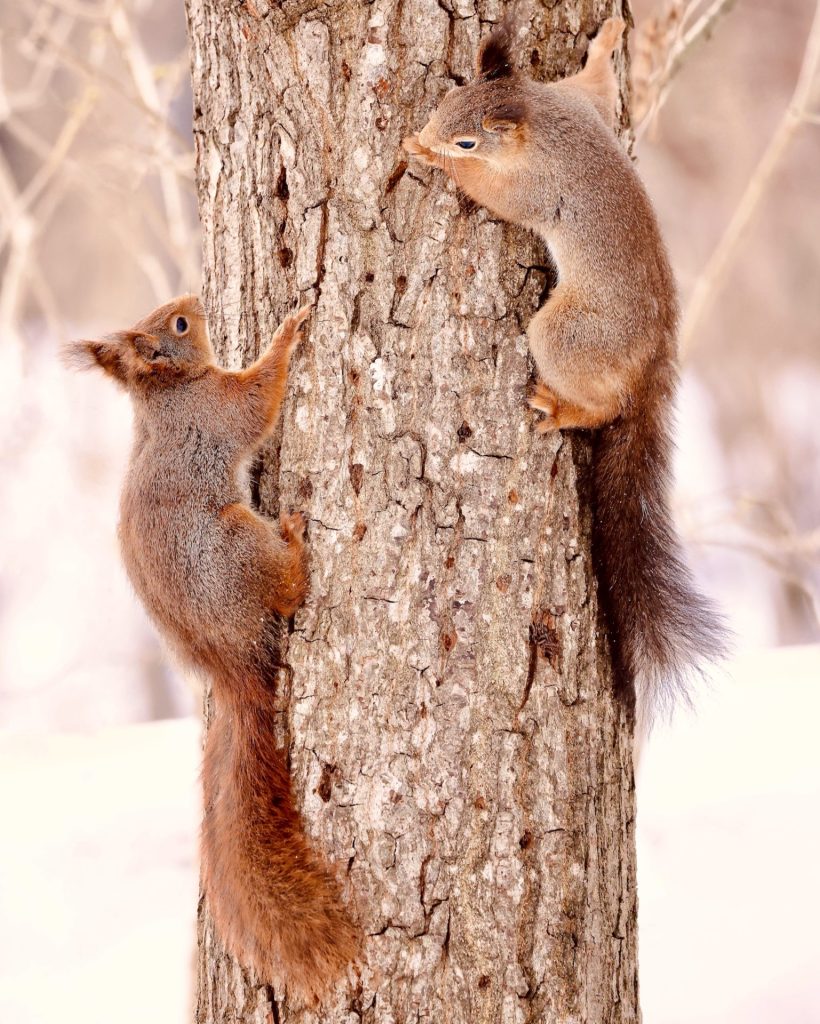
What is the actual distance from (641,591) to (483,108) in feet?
2.44

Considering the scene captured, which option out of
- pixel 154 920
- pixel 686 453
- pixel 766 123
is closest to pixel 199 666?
pixel 154 920

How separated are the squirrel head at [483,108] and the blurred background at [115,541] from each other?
0.84m

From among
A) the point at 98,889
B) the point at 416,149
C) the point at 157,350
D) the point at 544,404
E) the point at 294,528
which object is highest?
the point at 416,149

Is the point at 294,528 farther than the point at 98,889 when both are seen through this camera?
No

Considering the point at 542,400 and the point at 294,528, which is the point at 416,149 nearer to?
the point at 542,400

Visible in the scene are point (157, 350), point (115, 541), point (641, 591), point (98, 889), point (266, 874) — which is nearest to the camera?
point (266, 874)

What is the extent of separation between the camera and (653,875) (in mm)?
2613

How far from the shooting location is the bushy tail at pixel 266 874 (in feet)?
4.66

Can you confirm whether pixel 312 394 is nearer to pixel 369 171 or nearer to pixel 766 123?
pixel 369 171

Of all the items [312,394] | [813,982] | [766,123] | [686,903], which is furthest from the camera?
[766,123]

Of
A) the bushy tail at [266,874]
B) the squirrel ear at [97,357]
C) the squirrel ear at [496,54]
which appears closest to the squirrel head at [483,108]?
the squirrel ear at [496,54]

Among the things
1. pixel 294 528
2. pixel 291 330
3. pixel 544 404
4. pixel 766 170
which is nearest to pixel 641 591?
pixel 544 404

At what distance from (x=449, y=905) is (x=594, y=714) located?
13.4 inches

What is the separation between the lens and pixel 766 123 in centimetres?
552
